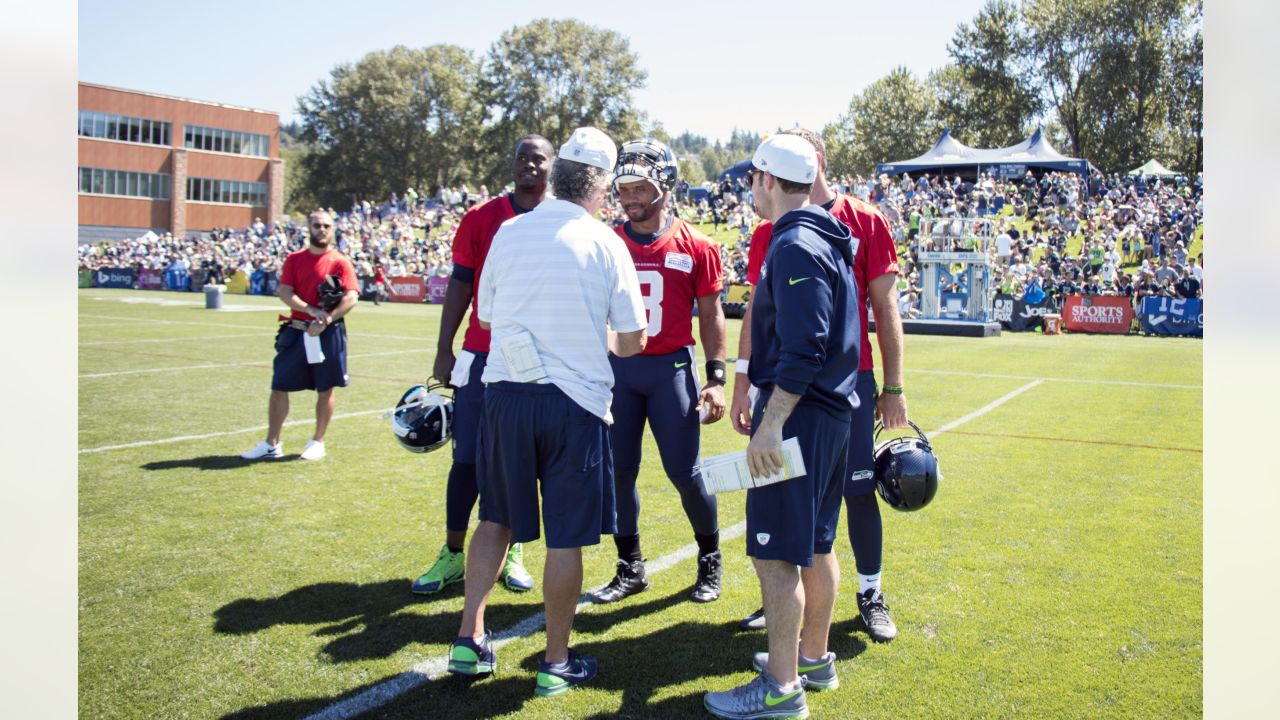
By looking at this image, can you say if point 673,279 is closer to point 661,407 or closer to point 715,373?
point 715,373

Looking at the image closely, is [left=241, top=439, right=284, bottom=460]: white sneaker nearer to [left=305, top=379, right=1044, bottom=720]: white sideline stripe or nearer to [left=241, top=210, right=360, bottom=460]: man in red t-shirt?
[left=241, top=210, right=360, bottom=460]: man in red t-shirt

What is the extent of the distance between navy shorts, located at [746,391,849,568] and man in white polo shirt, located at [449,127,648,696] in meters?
0.63

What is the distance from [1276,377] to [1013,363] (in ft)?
51.3

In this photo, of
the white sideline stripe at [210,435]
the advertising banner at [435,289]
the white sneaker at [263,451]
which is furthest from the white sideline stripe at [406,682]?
the advertising banner at [435,289]

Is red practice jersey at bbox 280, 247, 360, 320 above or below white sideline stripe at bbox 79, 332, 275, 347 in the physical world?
above

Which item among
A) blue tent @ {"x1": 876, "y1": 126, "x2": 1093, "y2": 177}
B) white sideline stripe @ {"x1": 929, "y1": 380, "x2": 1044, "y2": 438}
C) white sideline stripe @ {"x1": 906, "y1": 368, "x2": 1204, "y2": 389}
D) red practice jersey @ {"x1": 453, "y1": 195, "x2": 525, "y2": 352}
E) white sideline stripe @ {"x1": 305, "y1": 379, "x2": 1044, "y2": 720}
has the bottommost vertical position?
white sideline stripe @ {"x1": 305, "y1": 379, "x2": 1044, "y2": 720}

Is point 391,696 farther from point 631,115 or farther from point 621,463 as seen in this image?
point 631,115

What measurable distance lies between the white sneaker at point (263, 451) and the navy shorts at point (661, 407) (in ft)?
14.8

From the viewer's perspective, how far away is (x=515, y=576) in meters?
5.02

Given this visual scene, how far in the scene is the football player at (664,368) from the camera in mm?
4734

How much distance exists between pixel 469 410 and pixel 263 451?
14.0ft

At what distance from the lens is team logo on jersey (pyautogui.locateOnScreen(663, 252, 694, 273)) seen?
483 centimetres

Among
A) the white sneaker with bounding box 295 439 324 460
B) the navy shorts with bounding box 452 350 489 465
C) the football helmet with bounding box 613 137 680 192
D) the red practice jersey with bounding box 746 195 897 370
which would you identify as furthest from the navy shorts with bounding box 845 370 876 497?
the white sneaker with bounding box 295 439 324 460

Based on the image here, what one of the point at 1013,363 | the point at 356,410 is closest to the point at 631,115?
the point at 1013,363
